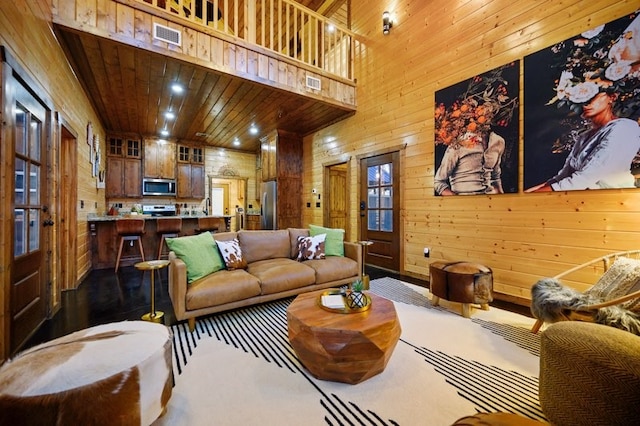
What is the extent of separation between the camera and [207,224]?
5570 millimetres

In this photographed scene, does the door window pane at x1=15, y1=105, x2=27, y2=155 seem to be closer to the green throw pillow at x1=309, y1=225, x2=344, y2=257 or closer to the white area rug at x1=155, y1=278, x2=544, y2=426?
the white area rug at x1=155, y1=278, x2=544, y2=426

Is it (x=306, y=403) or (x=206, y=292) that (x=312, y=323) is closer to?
(x=306, y=403)

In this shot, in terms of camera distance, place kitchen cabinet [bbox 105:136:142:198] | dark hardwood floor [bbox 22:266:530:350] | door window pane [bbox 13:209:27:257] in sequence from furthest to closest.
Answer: kitchen cabinet [bbox 105:136:142:198] → dark hardwood floor [bbox 22:266:530:350] → door window pane [bbox 13:209:27:257]

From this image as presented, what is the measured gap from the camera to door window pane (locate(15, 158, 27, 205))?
2.00 m

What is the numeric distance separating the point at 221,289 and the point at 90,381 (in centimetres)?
138

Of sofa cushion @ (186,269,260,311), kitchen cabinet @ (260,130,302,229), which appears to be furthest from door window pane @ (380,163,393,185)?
sofa cushion @ (186,269,260,311)

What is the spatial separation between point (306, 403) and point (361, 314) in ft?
2.00

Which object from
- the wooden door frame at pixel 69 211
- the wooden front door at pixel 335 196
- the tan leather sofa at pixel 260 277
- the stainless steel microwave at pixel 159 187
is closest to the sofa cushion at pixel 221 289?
the tan leather sofa at pixel 260 277

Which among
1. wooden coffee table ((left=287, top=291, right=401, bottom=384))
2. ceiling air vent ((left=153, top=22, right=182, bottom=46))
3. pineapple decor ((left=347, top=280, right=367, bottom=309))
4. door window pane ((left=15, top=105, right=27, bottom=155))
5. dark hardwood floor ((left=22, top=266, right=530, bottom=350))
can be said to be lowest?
dark hardwood floor ((left=22, top=266, right=530, bottom=350))

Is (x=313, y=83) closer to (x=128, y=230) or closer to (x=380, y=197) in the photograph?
(x=380, y=197)

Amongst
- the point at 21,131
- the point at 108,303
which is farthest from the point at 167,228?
the point at 21,131

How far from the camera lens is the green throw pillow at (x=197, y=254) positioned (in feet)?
8.30

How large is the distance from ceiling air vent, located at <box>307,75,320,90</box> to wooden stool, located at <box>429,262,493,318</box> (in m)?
3.55

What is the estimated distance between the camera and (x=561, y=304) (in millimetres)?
1912
